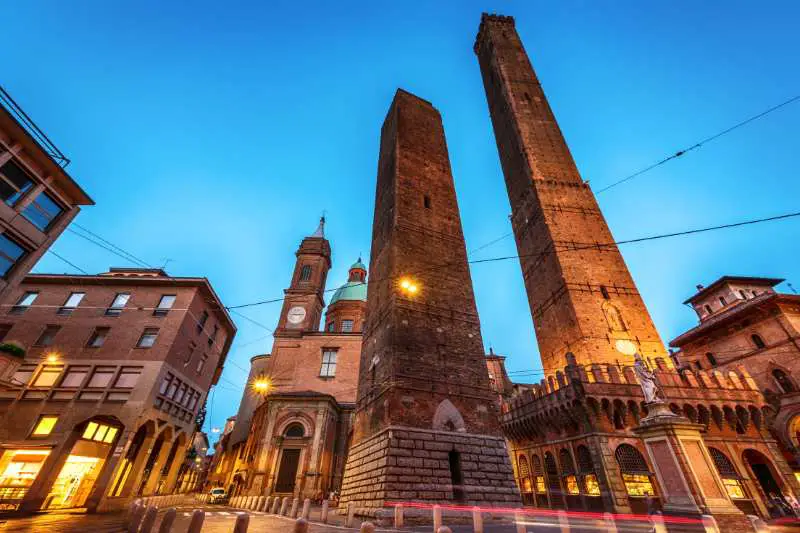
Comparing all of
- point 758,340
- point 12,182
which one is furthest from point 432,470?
point 758,340

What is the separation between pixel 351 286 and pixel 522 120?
26434 millimetres

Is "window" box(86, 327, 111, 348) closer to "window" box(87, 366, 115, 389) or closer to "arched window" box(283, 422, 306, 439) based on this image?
"window" box(87, 366, 115, 389)

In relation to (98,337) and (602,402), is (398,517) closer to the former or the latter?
(602,402)

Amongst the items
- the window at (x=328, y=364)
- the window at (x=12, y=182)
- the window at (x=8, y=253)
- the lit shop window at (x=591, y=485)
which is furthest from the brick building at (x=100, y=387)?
the lit shop window at (x=591, y=485)

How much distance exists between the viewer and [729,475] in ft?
54.2

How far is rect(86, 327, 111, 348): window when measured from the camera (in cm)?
2053

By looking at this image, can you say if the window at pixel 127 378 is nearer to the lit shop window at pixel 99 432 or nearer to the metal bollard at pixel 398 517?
the lit shop window at pixel 99 432

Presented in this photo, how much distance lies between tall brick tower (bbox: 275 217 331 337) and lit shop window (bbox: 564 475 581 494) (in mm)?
24788

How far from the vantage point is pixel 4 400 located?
17953 mm

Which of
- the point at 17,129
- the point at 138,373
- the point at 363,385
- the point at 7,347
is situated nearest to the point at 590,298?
the point at 363,385

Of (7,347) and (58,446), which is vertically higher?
(7,347)

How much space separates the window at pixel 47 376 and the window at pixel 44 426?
5.87 ft

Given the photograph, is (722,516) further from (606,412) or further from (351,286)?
(351,286)

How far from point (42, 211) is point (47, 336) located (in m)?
11.1
